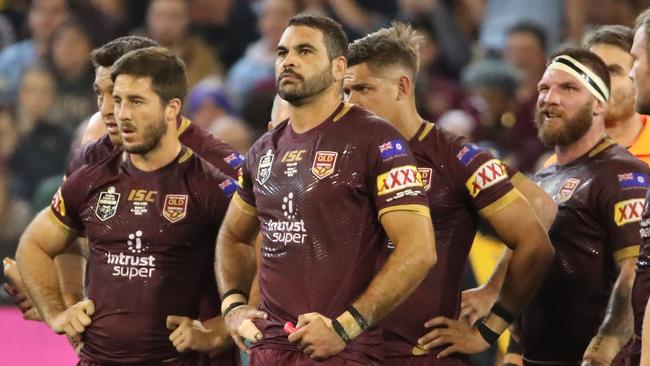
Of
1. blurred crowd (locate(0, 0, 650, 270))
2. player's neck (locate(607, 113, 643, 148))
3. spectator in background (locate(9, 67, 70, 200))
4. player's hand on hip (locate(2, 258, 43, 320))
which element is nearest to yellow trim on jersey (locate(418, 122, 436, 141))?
player's neck (locate(607, 113, 643, 148))

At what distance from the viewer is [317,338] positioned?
488 cm

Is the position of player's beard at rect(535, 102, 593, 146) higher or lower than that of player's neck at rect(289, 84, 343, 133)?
lower

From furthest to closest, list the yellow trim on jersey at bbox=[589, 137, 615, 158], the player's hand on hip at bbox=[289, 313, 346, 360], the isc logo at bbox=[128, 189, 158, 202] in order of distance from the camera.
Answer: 1. the yellow trim on jersey at bbox=[589, 137, 615, 158]
2. the isc logo at bbox=[128, 189, 158, 202]
3. the player's hand on hip at bbox=[289, 313, 346, 360]

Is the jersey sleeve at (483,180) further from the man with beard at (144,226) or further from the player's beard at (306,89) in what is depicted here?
the man with beard at (144,226)

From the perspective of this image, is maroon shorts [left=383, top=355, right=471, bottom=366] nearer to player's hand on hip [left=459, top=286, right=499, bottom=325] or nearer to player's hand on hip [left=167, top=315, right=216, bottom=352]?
player's hand on hip [left=459, top=286, right=499, bottom=325]

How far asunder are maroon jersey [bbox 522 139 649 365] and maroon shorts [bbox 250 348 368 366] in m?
1.43

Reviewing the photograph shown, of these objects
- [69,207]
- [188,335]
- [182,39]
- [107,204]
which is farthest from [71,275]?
[182,39]

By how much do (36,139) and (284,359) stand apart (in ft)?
21.3

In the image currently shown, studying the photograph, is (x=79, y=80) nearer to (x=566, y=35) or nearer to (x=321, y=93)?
(x=566, y=35)

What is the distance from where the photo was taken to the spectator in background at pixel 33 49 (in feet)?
38.5

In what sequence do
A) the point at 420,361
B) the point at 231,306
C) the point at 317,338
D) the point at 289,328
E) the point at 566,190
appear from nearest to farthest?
the point at 317,338 < the point at 289,328 < the point at 231,306 < the point at 420,361 < the point at 566,190

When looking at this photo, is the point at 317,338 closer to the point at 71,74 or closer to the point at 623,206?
the point at 623,206

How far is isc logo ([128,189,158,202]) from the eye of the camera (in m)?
5.88

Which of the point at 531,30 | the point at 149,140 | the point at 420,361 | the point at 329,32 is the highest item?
the point at 531,30
